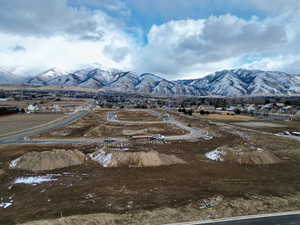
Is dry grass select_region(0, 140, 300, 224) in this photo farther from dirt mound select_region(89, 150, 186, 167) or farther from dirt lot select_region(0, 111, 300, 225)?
dirt mound select_region(89, 150, 186, 167)

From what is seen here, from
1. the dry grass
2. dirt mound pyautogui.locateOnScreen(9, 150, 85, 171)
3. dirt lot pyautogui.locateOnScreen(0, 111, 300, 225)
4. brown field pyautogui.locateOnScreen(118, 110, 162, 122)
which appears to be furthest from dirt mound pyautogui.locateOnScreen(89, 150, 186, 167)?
brown field pyautogui.locateOnScreen(118, 110, 162, 122)

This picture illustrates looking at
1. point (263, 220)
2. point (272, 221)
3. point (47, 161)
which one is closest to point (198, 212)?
point (263, 220)

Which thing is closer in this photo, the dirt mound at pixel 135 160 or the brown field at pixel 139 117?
the dirt mound at pixel 135 160

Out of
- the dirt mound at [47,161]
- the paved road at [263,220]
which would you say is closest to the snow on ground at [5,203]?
the dirt mound at [47,161]

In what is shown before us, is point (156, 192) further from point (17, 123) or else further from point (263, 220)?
point (17, 123)

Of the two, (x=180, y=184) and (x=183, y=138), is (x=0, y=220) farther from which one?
(x=183, y=138)

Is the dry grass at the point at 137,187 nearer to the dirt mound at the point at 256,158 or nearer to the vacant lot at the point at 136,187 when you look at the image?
the vacant lot at the point at 136,187
